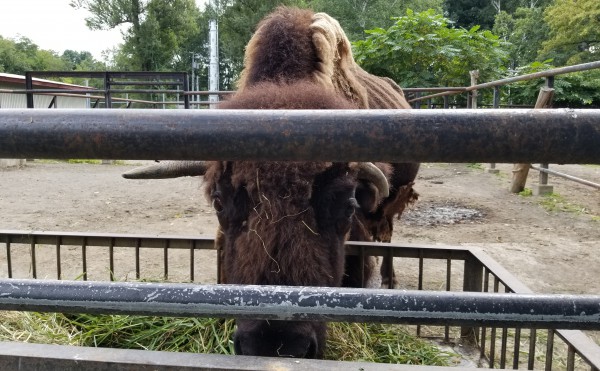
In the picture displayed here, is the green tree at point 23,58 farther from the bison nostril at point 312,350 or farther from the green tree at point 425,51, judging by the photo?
the bison nostril at point 312,350

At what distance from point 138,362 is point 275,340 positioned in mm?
944

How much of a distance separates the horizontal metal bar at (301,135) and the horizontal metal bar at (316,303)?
0.31 meters

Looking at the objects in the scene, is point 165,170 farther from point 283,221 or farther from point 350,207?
point 350,207

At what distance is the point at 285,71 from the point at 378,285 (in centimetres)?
254

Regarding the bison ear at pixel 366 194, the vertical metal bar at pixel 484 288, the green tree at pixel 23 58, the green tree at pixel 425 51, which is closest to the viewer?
the bison ear at pixel 366 194

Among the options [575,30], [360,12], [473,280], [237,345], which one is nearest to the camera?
[237,345]

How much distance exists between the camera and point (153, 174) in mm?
3234

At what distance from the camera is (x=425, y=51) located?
15875 millimetres

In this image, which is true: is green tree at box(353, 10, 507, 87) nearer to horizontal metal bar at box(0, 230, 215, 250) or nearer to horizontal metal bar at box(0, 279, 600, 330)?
horizontal metal bar at box(0, 230, 215, 250)

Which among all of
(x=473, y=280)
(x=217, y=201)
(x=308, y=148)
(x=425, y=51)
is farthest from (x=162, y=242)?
(x=425, y=51)

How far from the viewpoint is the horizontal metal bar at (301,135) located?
2.78ft

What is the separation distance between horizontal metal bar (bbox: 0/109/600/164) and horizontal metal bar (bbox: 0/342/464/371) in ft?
2.07

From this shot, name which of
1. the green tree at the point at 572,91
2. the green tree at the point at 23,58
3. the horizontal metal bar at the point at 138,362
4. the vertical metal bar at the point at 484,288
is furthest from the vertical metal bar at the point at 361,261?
the green tree at the point at 23,58

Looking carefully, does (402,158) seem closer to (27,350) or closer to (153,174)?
(27,350)
